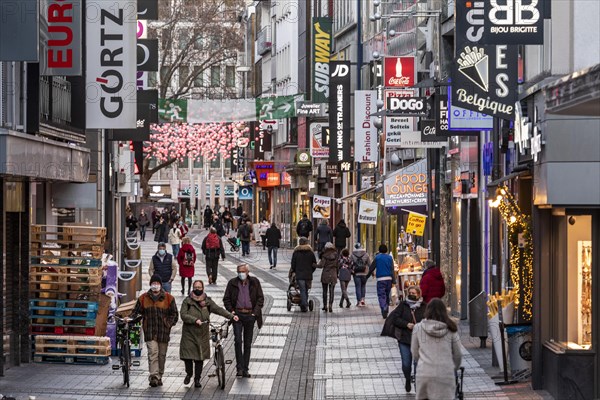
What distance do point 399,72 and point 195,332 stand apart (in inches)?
716

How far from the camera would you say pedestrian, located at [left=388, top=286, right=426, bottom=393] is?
20.1 m

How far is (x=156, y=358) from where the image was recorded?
21172 millimetres

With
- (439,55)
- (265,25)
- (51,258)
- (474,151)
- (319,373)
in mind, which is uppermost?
(265,25)

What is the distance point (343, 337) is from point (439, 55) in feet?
32.3

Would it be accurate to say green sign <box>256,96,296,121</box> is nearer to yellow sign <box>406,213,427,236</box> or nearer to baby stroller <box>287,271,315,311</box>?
baby stroller <box>287,271,315,311</box>

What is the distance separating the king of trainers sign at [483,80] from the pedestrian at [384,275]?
32.5 ft

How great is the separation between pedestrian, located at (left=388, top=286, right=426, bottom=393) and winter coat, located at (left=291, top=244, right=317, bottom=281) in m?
12.7

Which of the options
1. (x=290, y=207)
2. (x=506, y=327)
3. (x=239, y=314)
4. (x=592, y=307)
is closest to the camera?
(x=592, y=307)

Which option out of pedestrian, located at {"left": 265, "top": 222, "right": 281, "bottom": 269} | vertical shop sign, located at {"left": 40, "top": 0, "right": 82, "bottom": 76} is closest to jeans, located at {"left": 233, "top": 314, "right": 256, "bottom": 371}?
vertical shop sign, located at {"left": 40, "top": 0, "right": 82, "bottom": 76}

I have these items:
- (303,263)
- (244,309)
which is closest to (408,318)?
(244,309)

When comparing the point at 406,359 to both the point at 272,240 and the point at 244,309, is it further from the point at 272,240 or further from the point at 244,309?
the point at 272,240

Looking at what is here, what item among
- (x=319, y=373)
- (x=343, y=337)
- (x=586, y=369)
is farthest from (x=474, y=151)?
(x=586, y=369)

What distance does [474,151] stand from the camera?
30016 millimetres

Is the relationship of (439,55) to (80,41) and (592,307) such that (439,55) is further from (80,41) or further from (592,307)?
(592,307)
